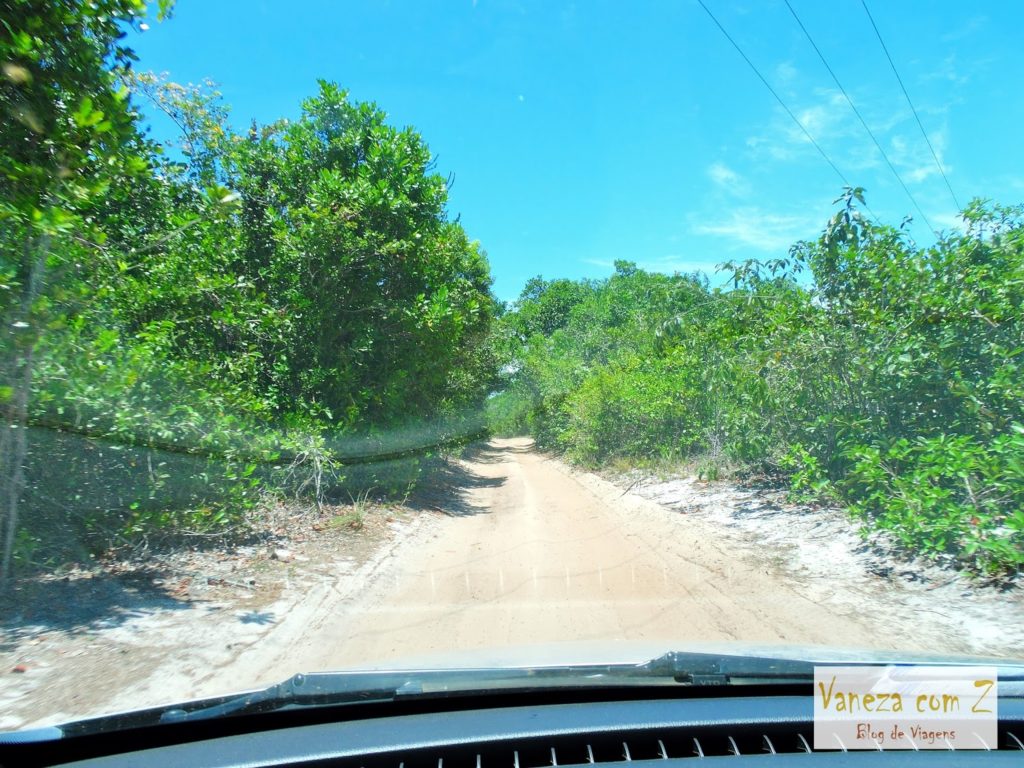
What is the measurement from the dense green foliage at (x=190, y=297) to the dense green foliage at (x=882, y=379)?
18.4 ft

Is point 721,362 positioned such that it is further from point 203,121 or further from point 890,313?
point 203,121

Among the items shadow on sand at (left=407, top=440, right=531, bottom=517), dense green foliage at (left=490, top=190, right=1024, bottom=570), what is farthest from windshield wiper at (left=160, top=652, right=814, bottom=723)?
shadow on sand at (left=407, top=440, right=531, bottom=517)

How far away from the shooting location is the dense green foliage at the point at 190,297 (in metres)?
5.95

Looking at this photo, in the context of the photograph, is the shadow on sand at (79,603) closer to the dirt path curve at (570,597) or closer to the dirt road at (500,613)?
the dirt road at (500,613)

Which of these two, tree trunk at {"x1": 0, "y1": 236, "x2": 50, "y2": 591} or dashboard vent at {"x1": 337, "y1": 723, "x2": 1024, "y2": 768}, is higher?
tree trunk at {"x1": 0, "y1": 236, "x2": 50, "y2": 591}

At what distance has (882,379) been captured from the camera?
932 centimetres

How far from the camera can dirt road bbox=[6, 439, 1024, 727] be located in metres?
5.35

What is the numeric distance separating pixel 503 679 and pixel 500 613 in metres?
3.89

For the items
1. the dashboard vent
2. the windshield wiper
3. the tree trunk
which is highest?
the tree trunk

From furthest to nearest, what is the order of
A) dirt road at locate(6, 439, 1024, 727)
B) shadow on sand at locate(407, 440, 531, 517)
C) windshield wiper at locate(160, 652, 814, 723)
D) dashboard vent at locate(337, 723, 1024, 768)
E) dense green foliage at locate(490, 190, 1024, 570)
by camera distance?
1. shadow on sand at locate(407, 440, 531, 517)
2. dense green foliage at locate(490, 190, 1024, 570)
3. dirt road at locate(6, 439, 1024, 727)
4. windshield wiper at locate(160, 652, 814, 723)
5. dashboard vent at locate(337, 723, 1024, 768)

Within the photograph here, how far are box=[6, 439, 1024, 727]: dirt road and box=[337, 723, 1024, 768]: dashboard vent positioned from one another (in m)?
1.00

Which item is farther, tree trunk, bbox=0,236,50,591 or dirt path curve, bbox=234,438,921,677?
dirt path curve, bbox=234,438,921,677

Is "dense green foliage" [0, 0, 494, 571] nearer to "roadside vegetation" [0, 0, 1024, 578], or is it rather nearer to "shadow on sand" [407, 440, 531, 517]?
"roadside vegetation" [0, 0, 1024, 578]

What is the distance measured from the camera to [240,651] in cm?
577
